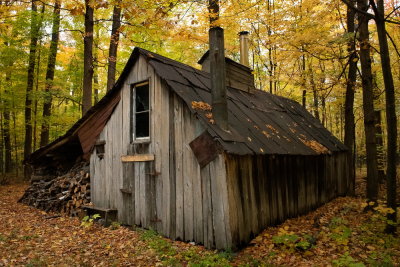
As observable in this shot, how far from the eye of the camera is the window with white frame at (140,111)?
7.94 metres

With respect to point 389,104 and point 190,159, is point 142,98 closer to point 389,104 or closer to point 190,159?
point 190,159

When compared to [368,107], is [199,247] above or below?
below

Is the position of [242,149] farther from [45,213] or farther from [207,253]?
[45,213]

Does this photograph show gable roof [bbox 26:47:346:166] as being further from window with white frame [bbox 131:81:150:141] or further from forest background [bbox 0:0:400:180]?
forest background [bbox 0:0:400:180]

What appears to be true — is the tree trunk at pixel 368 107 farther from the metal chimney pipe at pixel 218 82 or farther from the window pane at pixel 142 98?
the window pane at pixel 142 98

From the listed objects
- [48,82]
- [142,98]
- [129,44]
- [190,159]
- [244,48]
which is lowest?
[190,159]

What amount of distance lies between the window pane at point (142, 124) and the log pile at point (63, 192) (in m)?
2.80

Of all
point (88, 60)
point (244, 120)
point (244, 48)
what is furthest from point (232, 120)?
point (88, 60)

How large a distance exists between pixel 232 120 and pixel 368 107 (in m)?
3.81

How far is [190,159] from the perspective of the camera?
649 centimetres

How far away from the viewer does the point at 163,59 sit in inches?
314

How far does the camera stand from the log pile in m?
9.42

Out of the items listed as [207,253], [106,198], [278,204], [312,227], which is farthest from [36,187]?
[312,227]

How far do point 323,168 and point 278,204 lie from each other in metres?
3.69
